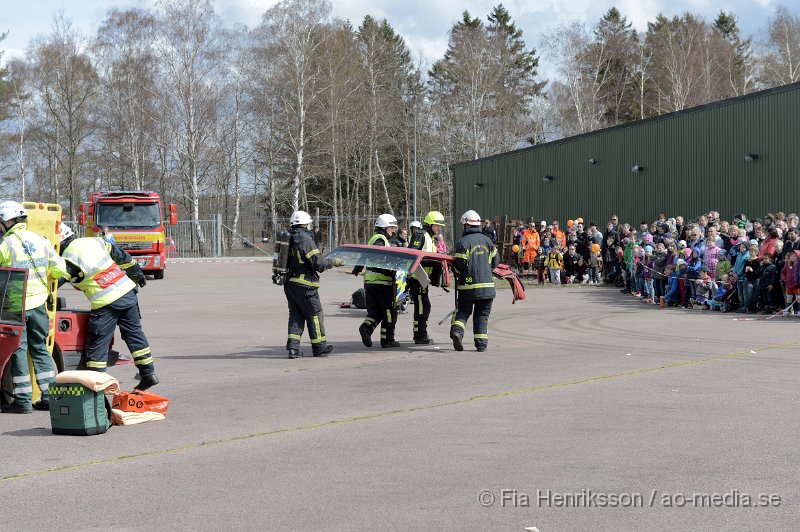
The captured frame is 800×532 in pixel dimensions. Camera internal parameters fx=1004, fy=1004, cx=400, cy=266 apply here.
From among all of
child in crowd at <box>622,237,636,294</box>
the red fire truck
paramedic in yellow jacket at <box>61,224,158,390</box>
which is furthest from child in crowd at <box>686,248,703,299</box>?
the red fire truck

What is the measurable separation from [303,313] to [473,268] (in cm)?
240

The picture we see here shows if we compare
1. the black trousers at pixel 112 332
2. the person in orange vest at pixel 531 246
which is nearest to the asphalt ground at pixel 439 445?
the black trousers at pixel 112 332

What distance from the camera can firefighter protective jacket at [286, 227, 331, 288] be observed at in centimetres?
1299

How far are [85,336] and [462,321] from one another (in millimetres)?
5372

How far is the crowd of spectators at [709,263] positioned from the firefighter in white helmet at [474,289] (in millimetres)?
7323

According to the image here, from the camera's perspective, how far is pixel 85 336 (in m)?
10.2

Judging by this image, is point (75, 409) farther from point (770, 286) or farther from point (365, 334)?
point (770, 286)

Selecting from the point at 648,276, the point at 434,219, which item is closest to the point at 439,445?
the point at 434,219

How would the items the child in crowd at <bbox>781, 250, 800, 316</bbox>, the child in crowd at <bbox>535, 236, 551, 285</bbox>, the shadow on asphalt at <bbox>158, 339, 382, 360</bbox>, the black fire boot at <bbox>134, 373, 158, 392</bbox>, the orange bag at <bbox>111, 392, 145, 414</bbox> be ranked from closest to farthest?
the orange bag at <bbox>111, 392, 145, 414</bbox> < the black fire boot at <bbox>134, 373, 158, 392</bbox> < the shadow on asphalt at <bbox>158, 339, 382, 360</bbox> < the child in crowd at <bbox>781, 250, 800, 316</bbox> < the child in crowd at <bbox>535, 236, 551, 285</bbox>

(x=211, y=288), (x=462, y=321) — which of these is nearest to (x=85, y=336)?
(x=462, y=321)

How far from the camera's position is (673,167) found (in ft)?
103

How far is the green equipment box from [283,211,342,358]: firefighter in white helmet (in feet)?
16.1

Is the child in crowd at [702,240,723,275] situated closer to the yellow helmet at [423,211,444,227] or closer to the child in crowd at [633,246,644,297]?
the child in crowd at [633,246,644,297]

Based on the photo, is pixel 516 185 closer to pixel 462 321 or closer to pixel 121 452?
pixel 462 321
